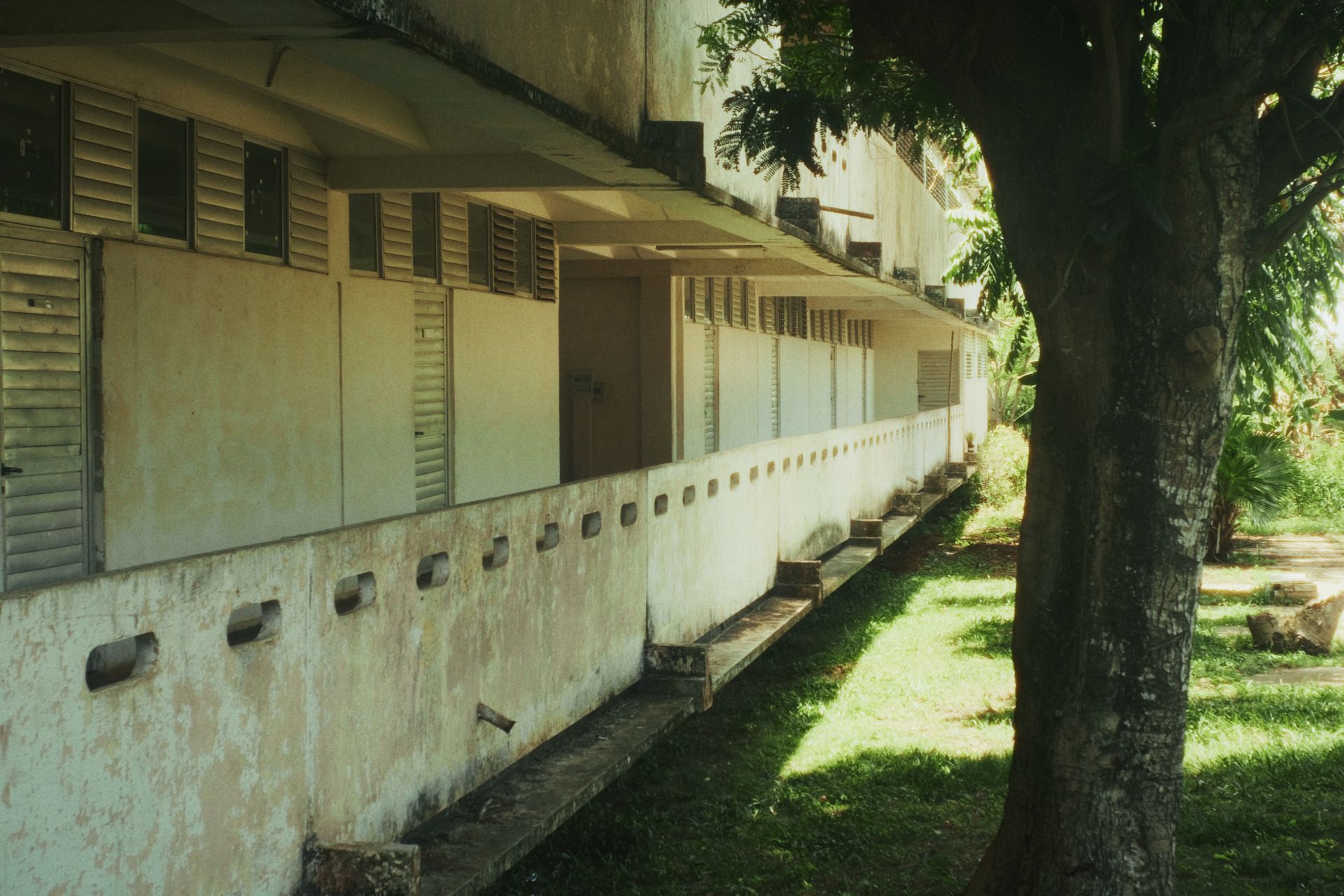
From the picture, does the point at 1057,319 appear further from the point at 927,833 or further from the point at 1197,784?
the point at 1197,784

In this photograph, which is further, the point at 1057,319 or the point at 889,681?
the point at 889,681

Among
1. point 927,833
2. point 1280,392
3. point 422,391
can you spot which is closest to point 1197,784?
point 927,833

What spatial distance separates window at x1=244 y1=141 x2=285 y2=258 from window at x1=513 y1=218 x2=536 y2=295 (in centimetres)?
352

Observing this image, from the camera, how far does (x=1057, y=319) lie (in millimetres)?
5777

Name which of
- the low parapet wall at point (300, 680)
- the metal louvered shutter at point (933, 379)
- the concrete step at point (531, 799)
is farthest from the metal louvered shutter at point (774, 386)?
the concrete step at point (531, 799)

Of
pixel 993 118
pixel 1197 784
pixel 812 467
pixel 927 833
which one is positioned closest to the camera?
pixel 993 118

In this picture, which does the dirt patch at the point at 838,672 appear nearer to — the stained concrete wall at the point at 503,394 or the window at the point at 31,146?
the stained concrete wall at the point at 503,394

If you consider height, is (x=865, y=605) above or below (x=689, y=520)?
below

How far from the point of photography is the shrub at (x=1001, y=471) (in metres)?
25.9

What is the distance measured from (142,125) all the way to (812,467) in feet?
21.4

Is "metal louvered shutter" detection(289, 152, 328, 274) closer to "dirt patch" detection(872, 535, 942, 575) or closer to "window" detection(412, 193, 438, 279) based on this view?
"window" detection(412, 193, 438, 279)

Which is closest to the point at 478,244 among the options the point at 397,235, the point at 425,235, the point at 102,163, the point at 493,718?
the point at 425,235

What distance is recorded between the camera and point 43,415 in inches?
240

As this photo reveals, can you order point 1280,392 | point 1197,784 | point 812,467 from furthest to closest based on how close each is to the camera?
1. point 1280,392
2. point 812,467
3. point 1197,784
